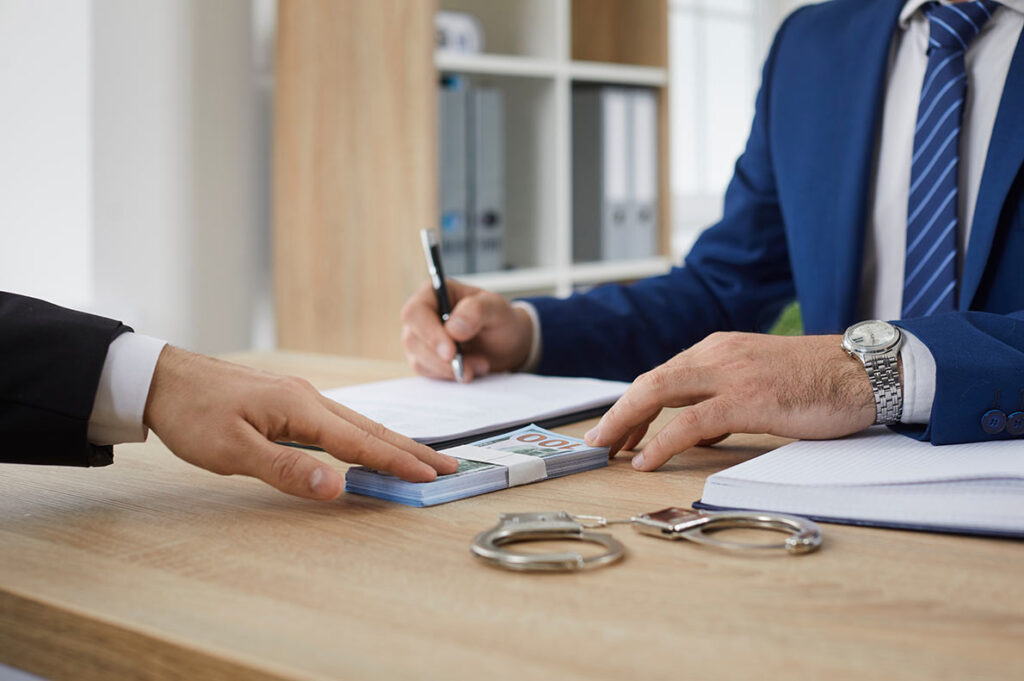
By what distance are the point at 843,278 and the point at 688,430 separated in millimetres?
763

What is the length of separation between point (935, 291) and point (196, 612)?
114 centimetres

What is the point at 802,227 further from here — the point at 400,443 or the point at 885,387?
the point at 400,443

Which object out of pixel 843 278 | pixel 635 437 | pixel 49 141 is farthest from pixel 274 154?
pixel 635 437

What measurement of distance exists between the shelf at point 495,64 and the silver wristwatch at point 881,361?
1.49 metres

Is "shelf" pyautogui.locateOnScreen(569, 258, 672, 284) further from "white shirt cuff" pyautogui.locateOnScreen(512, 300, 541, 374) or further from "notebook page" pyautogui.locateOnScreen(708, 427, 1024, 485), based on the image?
"notebook page" pyautogui.locateOnScreen(708, 427, 1024, 485)

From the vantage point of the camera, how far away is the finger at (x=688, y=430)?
2.97ft

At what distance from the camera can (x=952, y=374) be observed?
3.00 ft

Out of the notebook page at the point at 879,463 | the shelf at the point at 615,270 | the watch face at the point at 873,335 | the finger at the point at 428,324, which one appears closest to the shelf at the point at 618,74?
the shelf at the point at 615,270

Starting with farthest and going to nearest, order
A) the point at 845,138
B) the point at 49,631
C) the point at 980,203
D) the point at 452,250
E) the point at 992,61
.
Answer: the point at 452,250 < the point at 845,138 < the point at 992,61 < the point at 980,203 < the point at 49,631

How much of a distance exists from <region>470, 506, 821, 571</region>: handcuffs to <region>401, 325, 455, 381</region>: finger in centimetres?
60

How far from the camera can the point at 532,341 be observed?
1.51 metres

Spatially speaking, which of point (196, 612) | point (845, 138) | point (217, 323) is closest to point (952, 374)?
point (196, 612)

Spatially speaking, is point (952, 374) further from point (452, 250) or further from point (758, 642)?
point (452, 250)

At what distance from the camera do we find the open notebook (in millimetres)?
719
